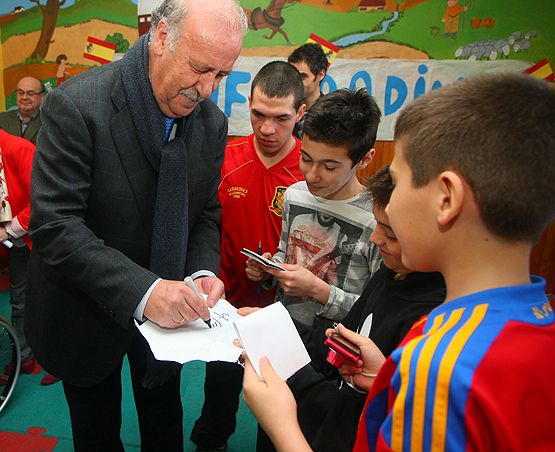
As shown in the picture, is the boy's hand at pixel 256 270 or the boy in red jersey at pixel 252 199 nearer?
the boy's hand at pixel 256 270

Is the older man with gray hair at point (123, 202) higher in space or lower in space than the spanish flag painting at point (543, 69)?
lower

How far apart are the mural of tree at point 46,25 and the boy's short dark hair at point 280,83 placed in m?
2.78

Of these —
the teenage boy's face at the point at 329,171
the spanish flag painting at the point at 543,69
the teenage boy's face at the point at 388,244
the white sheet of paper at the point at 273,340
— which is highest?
the spanish flag painting at the point at 543,69

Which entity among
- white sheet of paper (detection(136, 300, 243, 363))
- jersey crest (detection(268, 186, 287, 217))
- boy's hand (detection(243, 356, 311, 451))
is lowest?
white sheet of paper (detection(136, 300, 243, 363))

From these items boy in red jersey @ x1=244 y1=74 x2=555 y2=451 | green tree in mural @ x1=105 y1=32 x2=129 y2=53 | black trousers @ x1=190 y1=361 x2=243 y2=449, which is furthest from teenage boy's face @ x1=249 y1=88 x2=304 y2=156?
green tree in mural @ x1=105 y1=32 x2=129 y2=53

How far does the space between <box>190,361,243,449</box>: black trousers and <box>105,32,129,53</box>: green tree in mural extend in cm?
300

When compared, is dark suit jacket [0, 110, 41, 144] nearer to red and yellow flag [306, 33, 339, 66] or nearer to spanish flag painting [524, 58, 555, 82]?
red and yellow flag [306, 33, 339, 66]

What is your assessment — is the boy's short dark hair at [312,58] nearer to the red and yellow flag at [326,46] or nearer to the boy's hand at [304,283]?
the red and yellow flag at [326,46]

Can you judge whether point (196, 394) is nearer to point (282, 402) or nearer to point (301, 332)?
point (301, 332)

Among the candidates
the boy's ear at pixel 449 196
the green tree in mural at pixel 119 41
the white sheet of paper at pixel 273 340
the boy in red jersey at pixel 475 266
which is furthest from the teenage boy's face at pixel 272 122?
the green tree in mural at pixel 119 41

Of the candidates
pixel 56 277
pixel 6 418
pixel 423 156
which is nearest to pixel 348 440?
pixel 423 156

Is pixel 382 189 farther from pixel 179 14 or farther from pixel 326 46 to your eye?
pixel 326 46

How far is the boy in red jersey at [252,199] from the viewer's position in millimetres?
2174

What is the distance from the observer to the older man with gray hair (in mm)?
1357
